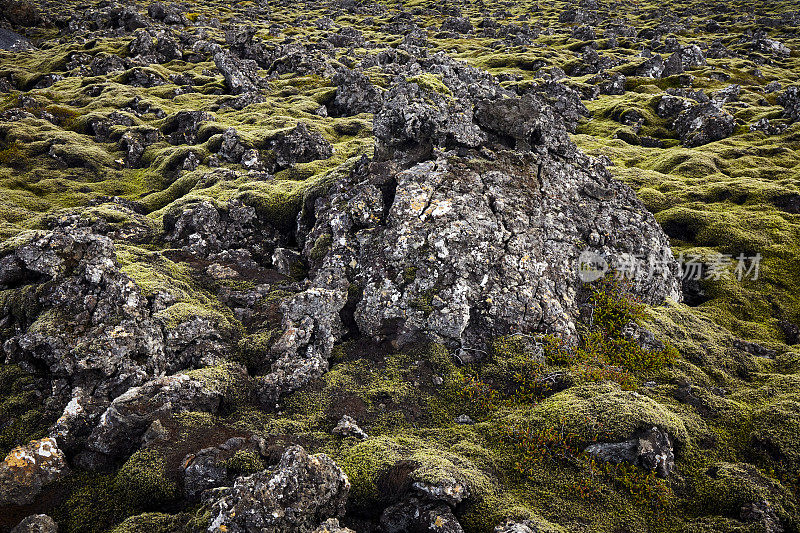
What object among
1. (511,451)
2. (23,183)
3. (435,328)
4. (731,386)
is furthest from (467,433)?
(23,183)

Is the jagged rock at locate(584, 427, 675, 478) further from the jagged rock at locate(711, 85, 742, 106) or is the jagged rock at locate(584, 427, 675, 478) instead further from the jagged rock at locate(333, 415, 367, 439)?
the jagged rock at locate(711, 85, 742, 106)

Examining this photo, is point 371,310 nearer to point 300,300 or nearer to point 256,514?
point 300,300

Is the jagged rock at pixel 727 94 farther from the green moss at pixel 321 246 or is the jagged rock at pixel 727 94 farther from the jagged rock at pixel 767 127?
the green moss at pixel 321 246

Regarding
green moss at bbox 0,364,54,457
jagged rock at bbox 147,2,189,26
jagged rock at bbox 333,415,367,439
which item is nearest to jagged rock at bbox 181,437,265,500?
jagged rock at bbox 333,415,367,439

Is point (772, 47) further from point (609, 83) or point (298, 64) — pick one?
point (298, 64)

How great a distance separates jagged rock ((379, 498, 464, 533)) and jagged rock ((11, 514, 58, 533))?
616 cm

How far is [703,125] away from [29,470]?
47.7 m

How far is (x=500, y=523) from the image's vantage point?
8422 mm

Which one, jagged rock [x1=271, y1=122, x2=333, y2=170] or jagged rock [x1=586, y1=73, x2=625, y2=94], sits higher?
jagged rock [x1=586, y1=73, x2=625, y2=94]

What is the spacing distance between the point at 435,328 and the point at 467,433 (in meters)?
3.58

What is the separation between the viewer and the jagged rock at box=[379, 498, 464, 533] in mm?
8266

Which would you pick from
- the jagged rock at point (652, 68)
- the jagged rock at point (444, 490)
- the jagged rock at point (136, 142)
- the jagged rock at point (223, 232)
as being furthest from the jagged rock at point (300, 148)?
the jagged rock at point (652, 68)

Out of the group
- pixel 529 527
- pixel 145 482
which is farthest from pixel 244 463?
pixel 529 527

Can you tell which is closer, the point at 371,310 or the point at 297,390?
the point at 297,390
